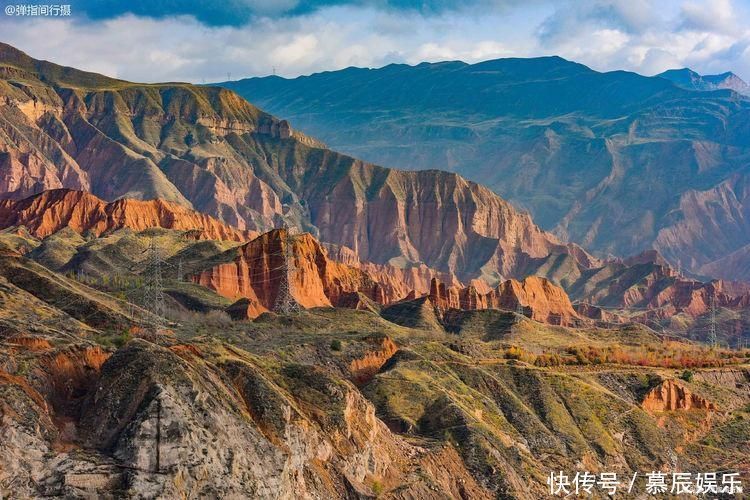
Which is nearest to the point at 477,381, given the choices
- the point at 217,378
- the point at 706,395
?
the point at 706,395

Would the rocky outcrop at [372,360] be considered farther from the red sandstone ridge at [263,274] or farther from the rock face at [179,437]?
the red sandstone ridge at [263,274]

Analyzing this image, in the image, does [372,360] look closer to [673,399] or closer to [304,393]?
[673,399]

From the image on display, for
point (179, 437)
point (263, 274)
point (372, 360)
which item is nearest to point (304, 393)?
point (179, 437)

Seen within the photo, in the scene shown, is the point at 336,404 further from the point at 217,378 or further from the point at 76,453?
the point at 76,453

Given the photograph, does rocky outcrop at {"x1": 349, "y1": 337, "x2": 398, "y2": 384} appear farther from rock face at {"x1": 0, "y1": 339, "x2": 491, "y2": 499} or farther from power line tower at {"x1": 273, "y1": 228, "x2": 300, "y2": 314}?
rock face at {"x1": 0, "y1": 339, "x2": 491, "y2": 499}

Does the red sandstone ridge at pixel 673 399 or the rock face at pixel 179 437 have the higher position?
the rock face at pixel 179 437

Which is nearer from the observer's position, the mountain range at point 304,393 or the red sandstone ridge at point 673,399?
the mountain range at point 304,393

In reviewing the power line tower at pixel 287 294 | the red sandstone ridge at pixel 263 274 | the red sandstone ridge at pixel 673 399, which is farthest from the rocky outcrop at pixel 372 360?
the red sandstone ridge at pixel 263 274

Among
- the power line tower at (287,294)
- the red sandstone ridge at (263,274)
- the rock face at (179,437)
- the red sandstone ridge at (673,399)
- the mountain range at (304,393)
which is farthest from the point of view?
the red sandstone ridge at (263,274)
